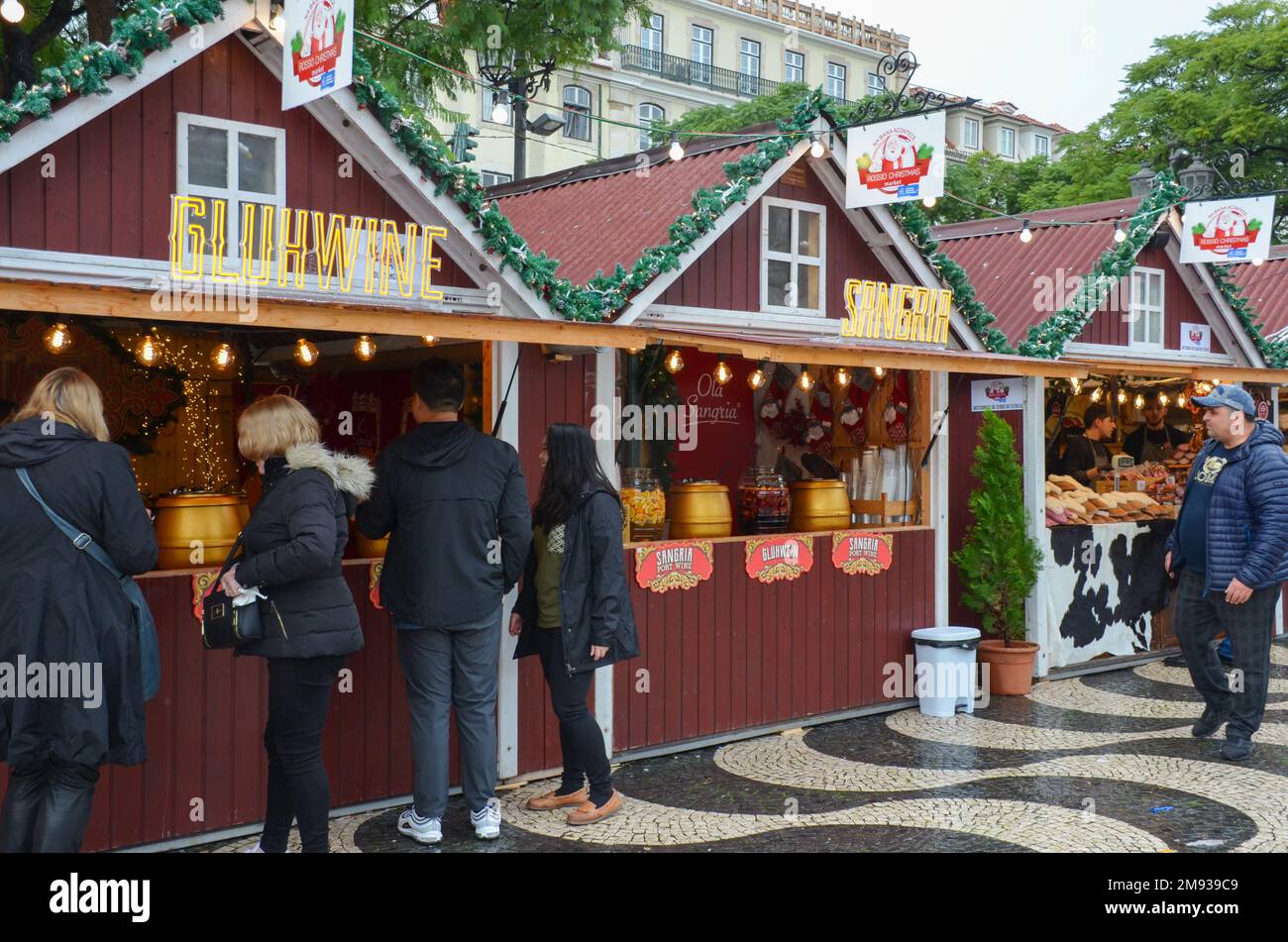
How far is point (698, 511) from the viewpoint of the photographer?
27.5 ft

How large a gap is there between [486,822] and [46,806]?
213 centimetres

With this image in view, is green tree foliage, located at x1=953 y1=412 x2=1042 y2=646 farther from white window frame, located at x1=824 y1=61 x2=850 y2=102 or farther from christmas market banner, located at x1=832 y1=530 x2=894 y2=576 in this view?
white window frame, located at x1=824 y1=61 x2=850 y2=102

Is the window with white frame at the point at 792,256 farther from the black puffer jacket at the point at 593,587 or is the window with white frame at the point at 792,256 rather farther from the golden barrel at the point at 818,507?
the black puffer jacket at the point at 593,587

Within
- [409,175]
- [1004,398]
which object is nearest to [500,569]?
[409,175]

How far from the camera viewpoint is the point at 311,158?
21.2ft

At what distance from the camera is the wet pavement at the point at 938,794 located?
6082mm

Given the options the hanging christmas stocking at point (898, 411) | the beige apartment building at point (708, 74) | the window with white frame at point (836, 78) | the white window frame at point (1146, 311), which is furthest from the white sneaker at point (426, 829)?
the window with white frame at point (836, 78)

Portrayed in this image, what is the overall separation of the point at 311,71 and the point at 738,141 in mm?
4055

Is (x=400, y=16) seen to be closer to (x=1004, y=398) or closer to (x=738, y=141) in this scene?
(x=738, y=141)

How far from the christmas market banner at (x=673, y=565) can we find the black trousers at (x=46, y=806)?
3.84 m

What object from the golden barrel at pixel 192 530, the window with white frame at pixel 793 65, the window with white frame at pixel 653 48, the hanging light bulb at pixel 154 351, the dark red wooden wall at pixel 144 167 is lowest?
the golden barrel at pixel 192 530

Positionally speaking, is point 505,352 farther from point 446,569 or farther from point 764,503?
point 764,503

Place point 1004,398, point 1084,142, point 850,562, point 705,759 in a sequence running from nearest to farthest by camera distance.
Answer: point 705,759 < point 850,562 < point 1004,398 < point 1084,142

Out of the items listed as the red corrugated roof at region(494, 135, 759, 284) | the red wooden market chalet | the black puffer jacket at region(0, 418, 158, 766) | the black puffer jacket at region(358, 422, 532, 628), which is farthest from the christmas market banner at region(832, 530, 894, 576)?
the black puffer jacket at region(0, 418, 158, 766)
